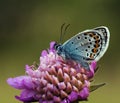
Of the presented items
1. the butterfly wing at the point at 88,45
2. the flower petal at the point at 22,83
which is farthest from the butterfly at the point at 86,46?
the flower petal at the point at 22,83

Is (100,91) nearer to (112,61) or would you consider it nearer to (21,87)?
(112,61)

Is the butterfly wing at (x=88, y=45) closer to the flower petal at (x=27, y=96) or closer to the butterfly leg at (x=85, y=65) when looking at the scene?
the butterfly leg at (x=85, y=65)

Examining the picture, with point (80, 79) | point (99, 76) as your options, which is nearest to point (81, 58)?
point (80, 79)

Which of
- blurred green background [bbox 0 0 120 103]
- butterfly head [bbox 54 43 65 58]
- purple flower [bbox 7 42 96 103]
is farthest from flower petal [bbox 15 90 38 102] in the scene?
blurred green background [bbox 0 0 120 103]

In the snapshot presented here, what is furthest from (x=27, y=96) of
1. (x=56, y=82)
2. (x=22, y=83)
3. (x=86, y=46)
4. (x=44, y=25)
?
→ (x=44, y=25)

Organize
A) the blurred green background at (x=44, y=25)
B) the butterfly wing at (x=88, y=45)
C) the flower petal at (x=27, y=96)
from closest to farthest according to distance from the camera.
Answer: the butterfly wing at (x=88, y=45) → the flower petal at (x=27, y=96) → the blurred green background at (x=44, y=25)

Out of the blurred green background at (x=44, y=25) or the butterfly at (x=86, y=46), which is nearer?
the butterfly at (x=86, y=46)

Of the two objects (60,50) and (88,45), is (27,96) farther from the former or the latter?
(88,45)

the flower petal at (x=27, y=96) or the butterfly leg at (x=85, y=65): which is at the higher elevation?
the butterfly leg at (x=85, y=65)

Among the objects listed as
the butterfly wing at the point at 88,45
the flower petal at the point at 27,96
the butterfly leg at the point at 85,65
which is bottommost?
the flower petal at the point at 27,96

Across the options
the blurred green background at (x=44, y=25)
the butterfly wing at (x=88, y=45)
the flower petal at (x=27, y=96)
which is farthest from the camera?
the blurred green background at (x=44, y=25)
